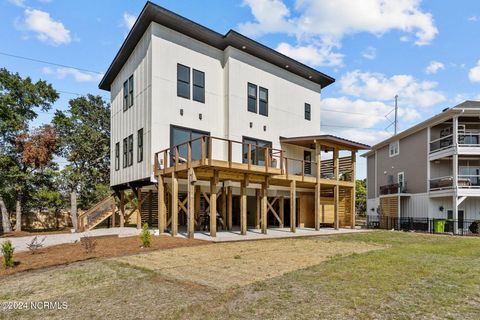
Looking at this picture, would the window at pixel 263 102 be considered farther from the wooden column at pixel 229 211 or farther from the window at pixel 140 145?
the window at pixel 140 145

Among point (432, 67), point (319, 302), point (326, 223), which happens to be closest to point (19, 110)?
point (326, 223)

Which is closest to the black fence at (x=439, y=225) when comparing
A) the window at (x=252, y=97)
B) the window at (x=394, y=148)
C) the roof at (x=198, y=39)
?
the window at (x=394, y=148)

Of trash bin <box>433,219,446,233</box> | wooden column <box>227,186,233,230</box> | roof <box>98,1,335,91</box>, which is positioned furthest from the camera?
trash bin <box>433,219,446,233</box>

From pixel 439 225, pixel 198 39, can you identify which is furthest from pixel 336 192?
pixel 198 39

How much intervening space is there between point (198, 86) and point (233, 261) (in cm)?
1042

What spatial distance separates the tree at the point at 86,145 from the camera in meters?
25.3

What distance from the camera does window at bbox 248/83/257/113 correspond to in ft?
59.7

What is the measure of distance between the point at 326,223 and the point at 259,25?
43.5 ft

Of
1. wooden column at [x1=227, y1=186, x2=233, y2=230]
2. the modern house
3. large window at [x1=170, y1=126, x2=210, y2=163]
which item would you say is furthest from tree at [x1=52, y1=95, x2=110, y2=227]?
the modern house

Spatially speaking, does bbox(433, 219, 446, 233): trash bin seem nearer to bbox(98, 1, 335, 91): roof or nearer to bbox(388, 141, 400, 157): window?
bbox(388, 141, 400, 157): window

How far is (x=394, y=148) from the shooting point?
27.7 meters

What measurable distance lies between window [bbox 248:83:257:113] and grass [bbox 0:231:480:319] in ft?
35.9

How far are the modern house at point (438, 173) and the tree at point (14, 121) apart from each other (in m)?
25.5

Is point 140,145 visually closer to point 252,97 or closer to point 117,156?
point 117,156
